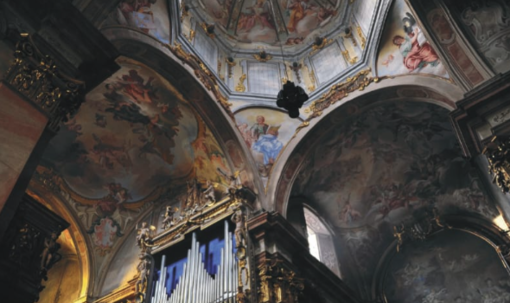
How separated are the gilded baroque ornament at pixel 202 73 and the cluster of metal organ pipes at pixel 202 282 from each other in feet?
10.3

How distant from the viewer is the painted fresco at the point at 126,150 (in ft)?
30.6

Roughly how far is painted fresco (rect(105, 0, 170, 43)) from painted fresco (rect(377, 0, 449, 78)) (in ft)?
16.8

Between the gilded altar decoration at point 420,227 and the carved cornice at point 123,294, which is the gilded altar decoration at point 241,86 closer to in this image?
the carved cornice at point 123,294

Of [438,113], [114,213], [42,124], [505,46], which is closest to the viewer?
[42,124]

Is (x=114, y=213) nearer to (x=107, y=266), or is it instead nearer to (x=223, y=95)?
(x=107, y=266)

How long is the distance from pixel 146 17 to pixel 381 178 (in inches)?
283

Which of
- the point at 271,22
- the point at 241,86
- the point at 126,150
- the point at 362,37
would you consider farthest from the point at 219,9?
the point at 126,150

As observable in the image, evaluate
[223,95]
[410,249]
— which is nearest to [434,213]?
[410,249]

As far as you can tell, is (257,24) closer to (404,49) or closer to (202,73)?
(202,73)

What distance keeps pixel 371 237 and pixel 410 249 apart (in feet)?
3.59

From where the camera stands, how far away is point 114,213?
11391 millimetres

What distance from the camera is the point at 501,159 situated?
5.76m

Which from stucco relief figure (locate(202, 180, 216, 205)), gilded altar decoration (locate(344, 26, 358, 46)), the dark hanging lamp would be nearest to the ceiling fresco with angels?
gilded altar decoration (locate(344, 26, 358, 46))

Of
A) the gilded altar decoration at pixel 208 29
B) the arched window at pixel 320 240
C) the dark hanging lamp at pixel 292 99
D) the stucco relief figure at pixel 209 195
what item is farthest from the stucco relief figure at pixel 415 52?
the stucco relief figure at pixel 209 195
